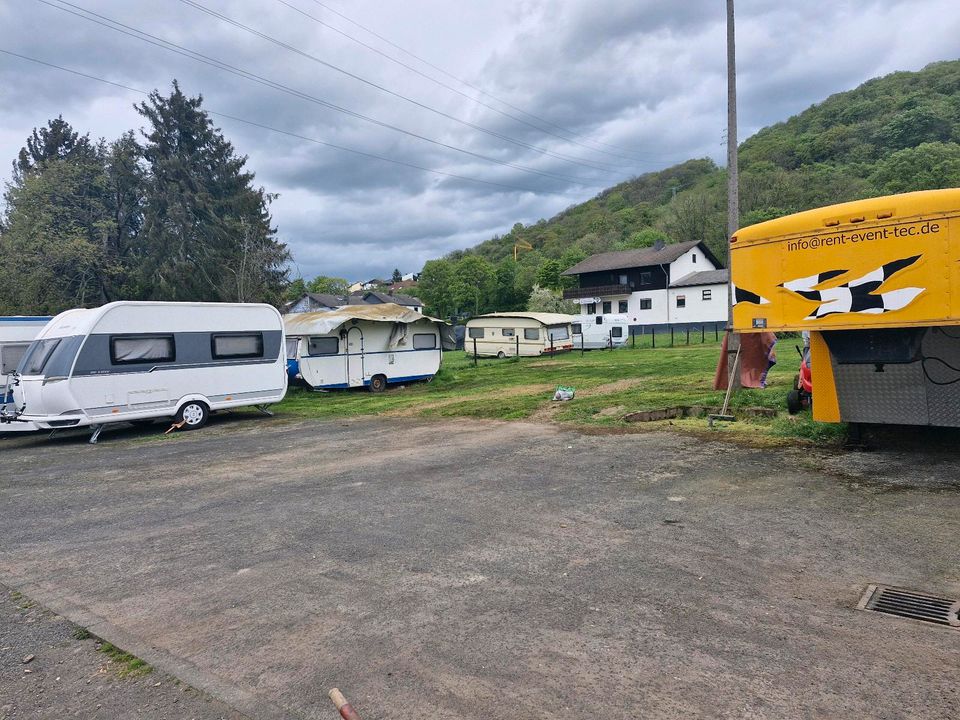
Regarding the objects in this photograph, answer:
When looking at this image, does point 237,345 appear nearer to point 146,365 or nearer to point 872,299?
point 146,365

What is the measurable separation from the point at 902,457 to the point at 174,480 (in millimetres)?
9372

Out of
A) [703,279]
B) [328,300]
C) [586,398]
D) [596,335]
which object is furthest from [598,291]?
[586,398]

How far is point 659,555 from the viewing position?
452 cm

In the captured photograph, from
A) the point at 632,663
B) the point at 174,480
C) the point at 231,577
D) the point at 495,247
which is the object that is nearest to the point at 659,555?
the point at 632,663

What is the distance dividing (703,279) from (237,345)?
134 feet

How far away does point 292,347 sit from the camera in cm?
1947

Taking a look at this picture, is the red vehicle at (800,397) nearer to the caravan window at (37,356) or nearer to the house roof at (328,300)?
the caravan window at (37,356)

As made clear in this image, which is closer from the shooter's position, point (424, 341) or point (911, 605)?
point (911, 605)

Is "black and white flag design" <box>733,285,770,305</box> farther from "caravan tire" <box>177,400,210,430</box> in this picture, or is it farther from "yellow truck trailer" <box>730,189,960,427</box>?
"caravan tire" <box>177,400,210,430</box>

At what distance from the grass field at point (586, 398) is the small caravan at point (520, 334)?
761 centimetres

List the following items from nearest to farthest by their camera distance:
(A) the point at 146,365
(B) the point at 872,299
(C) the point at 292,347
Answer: (B) the point at 872,299, (A) the point at 146,365, (C) the point at 292,347

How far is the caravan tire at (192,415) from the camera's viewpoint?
45.5 feet

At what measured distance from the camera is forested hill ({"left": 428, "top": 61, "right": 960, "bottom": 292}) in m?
53.9

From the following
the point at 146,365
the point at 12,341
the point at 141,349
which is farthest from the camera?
the point at 12,341
